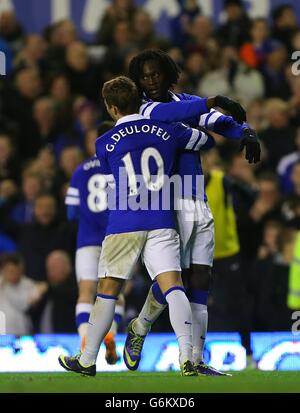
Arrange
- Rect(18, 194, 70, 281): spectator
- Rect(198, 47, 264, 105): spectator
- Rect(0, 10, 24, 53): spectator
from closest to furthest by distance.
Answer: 1. Rect(18, 194, 70, 281): spectator
2. Rect(198, 47, 264, 105): spectator
3. Rect(0, 10, 24, 53): spectator

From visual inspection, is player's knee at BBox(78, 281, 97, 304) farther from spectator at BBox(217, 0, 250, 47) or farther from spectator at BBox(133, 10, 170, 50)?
spectator at BBox(217, 0, 250, 47)

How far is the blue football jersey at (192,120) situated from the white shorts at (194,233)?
92 millimetres

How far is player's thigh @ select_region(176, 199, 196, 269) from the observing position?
30.3 feet

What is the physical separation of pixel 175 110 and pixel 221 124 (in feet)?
1.53

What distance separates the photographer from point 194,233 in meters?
9.30

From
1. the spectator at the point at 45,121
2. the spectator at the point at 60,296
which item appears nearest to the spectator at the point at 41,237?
the spectator at the point at 60,296

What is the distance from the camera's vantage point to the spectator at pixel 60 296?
1401 centimetres

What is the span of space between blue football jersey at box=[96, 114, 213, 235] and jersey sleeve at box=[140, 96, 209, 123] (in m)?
0.05

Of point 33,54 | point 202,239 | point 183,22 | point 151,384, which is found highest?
point 183,22

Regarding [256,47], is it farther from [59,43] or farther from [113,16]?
[59,43]

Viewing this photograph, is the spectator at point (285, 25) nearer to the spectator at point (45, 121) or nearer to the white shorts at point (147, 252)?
the spectator at point (45, 121)

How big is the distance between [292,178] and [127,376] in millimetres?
5788

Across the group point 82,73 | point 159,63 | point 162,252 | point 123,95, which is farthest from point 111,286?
point 82,73

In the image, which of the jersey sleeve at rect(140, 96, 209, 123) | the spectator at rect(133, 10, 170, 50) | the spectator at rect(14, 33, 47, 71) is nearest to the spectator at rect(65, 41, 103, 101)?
the spectator at rect(14, 33, 47, 71)
